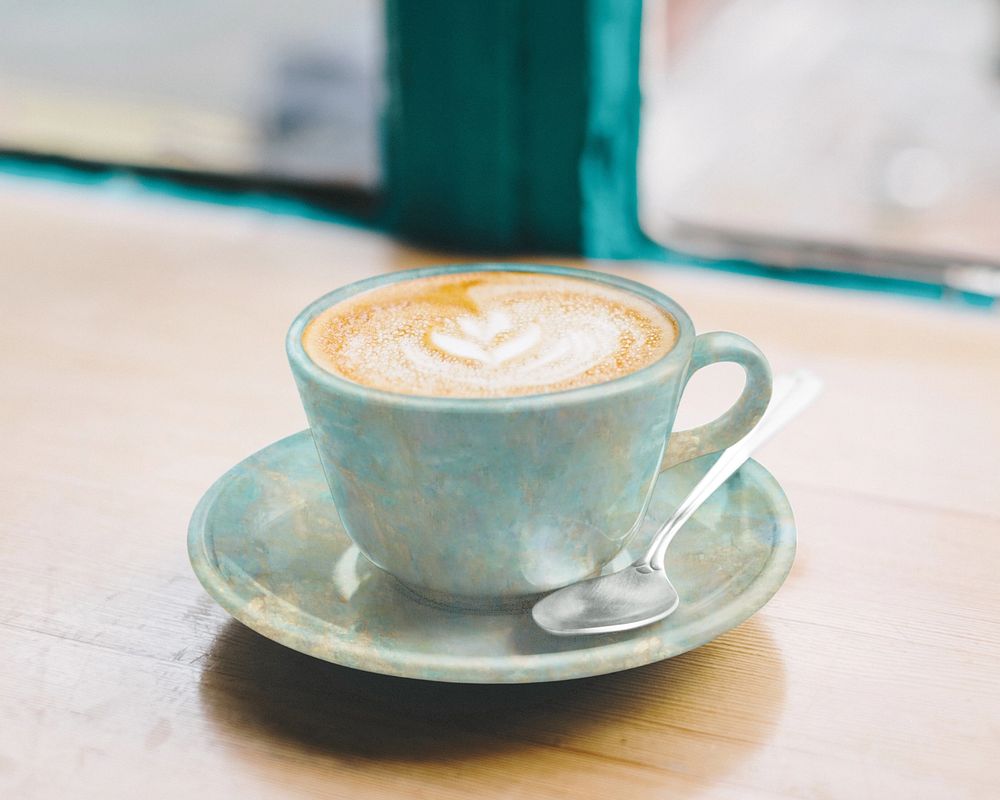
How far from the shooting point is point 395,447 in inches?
15.2

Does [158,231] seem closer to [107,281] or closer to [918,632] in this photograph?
[107,281]

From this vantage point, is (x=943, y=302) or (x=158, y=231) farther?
(x=158, y=231)

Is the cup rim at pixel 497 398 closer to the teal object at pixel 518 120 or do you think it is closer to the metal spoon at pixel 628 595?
the metal spoon at pixel 628 595

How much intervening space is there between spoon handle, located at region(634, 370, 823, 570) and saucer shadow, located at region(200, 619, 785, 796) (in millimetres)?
43

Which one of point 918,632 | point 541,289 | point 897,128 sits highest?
point 541,289

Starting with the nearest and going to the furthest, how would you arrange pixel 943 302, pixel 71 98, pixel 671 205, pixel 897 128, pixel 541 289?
1. pixel 541 289
2. pixel 943 302
3. pixel 671 205
4. pixel 71 98
5. pixel 897 128

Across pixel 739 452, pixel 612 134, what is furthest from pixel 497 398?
Answer: pixel 612 134

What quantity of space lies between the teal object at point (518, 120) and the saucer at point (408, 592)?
0.45 meters

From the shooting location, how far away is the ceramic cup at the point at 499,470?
14.8 inches

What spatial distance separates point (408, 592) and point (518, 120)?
56 cm

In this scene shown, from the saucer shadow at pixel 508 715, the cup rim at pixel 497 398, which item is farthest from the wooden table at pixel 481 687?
the cup rim at pixel 497 398

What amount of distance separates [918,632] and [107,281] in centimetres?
68

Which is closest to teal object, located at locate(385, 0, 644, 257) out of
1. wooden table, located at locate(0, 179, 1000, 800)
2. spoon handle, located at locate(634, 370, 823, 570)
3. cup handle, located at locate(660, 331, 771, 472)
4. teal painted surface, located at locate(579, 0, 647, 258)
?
teal painted surface, located at locate(579, 0, 647, 258)

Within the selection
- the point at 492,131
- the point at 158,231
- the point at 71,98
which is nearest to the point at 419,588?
the point at 492,131
